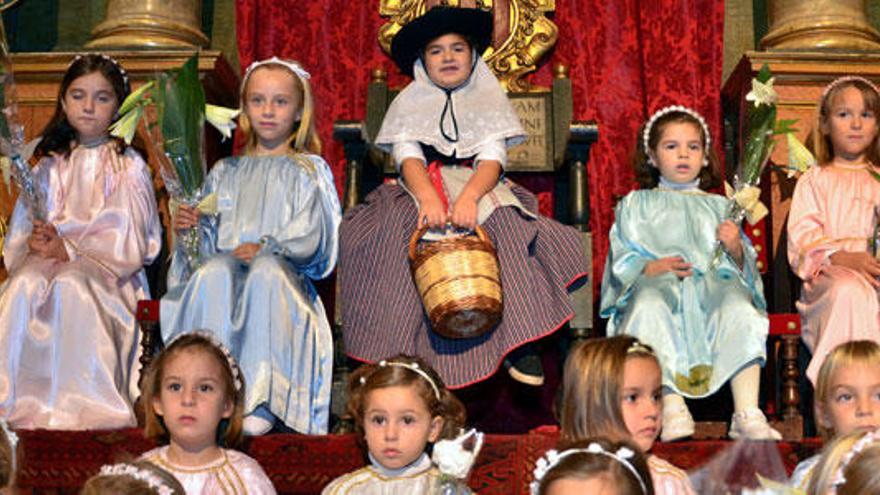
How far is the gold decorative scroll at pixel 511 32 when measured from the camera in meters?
8.41

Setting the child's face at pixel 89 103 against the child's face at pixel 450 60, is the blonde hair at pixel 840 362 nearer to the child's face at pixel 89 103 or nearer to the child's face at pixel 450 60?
the child's face at pixel 450 60

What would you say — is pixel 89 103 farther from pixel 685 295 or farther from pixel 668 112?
pixel 685 295

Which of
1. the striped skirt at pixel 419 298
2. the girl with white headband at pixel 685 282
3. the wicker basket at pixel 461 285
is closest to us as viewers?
the wicker basket at pixel 461 285

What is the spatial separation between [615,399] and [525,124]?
2959mm

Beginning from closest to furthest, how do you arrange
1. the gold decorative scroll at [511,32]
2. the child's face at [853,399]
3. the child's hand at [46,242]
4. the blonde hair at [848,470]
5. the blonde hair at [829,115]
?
the blonde hair at [848,470]
the child's face at [853,399]
the child's hand at [46,242]
the blonde hair at [829,115]
the gold decorative scroll at [511,32]

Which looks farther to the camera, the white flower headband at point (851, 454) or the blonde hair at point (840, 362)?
the blonde hair at point (840, 362)

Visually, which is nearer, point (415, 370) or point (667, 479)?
point (667, 479)

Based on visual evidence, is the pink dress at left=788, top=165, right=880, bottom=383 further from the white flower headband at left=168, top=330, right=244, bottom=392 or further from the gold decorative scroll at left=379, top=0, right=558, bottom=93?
the white flower headband at left=168, top=330, right=244, bottom=392

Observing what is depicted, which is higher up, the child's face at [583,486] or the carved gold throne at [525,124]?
the carved gold throne at [525,124]

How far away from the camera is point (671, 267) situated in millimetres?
6535

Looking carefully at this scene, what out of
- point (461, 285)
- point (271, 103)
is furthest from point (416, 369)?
point (271, 103)

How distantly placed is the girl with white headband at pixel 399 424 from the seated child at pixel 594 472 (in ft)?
4.08

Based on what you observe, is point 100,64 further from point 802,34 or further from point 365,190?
point 802,34

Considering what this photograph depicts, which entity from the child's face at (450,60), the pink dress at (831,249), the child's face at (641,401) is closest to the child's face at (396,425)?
the child's face at (641,401)
